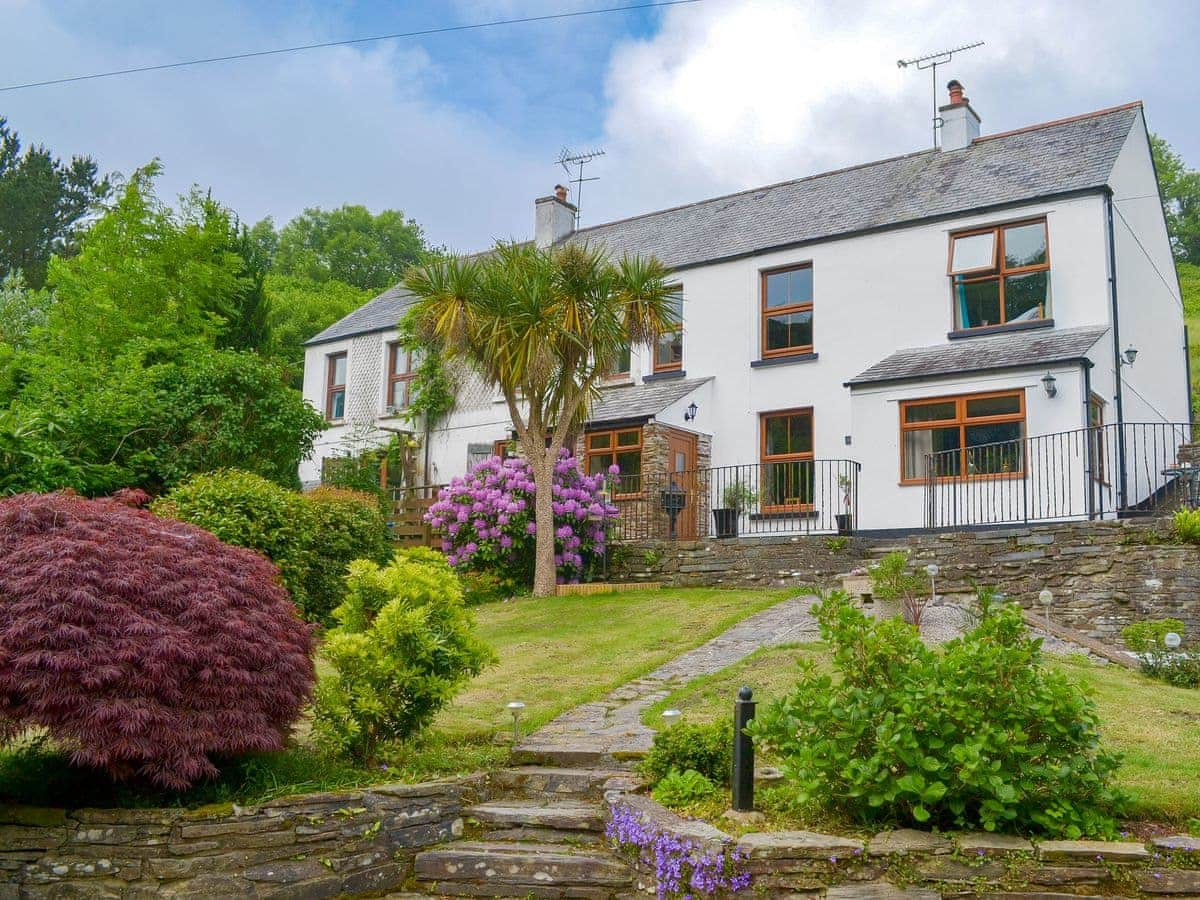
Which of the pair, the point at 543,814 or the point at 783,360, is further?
the point at 783,360

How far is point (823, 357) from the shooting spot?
60.5 ft

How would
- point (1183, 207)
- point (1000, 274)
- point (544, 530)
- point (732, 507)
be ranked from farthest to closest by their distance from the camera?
point (1183, 207) < point (732, 507) < point (1000, 274) < point (544, 530)

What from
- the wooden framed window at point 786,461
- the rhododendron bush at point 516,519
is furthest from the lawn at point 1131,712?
the wooden framed window at point 786,461

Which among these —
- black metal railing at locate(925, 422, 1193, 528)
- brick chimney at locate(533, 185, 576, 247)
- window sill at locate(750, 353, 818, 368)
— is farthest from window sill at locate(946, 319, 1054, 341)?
brick chimney at locate(533, 185, 576, 247)

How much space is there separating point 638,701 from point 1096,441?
30.1 feet

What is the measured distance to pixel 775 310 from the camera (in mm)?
19312

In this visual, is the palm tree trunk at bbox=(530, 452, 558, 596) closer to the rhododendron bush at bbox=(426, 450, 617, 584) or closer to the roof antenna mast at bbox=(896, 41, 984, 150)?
the rhododendron bush at bbox=(426, 450, 617, 584)

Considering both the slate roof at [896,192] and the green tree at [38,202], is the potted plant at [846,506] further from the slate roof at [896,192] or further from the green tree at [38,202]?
the green tree at [38,202]

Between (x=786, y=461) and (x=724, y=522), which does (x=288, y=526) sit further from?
(x=786, y=461)

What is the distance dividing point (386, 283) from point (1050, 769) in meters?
46.2

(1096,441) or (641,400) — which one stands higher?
(641,400)

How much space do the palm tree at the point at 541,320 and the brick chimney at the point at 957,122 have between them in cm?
798

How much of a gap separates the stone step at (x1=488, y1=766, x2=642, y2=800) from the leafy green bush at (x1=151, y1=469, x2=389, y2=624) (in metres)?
5.65

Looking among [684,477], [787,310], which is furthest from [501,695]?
[787,310]
